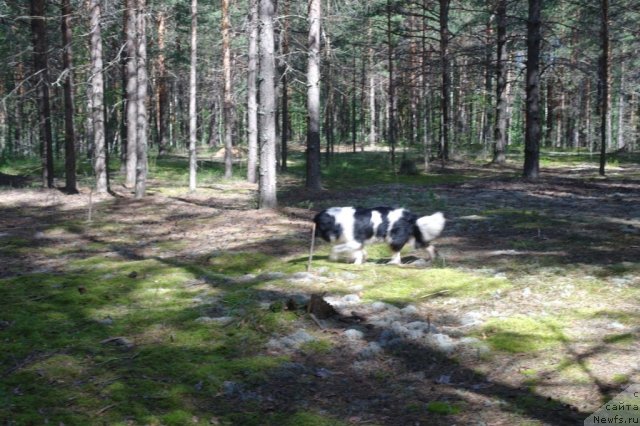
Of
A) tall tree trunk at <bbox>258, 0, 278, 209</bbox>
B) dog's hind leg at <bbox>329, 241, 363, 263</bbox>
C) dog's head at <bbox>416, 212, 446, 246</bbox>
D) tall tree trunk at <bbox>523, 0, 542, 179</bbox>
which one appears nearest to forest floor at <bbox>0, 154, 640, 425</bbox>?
dog's hind leg at <bbox>329, 241, 363, 263</bbox>

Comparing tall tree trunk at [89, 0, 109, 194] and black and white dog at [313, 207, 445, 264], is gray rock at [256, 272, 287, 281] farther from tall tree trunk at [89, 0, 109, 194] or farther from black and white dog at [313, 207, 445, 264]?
tall tree trunk at [89, 0, 109, 194]

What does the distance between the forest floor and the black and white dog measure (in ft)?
1.11

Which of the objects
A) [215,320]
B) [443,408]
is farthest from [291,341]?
[443,408]

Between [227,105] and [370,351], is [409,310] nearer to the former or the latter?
[370,351]

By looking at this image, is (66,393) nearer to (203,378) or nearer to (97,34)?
(203,378)

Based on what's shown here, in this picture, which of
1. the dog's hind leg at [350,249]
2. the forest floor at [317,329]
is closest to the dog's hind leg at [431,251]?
the forest floor at [317,329]

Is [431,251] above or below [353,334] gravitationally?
above

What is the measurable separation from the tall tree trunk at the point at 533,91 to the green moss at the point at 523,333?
15685 mm

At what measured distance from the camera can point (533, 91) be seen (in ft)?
68.2

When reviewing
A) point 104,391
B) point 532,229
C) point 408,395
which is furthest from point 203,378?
point 532,229

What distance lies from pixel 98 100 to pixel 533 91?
605 inches

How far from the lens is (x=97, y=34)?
2003 cm

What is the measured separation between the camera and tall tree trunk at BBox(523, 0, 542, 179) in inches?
797

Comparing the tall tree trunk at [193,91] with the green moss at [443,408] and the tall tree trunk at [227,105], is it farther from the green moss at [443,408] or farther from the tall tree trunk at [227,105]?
the green moss at [443,408]
